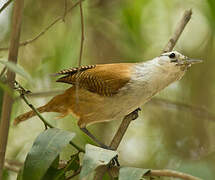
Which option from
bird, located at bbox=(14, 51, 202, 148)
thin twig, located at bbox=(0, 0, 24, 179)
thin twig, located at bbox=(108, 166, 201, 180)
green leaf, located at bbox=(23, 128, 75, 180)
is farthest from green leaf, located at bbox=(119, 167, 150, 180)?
bird, located at bbox=(14, 51, 202, 148)

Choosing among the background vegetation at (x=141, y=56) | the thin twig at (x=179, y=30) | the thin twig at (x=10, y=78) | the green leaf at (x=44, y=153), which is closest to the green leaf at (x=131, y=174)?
the green leaf at (x=44, y=153)

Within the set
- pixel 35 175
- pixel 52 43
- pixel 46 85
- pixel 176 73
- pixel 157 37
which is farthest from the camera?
pixel 157 37

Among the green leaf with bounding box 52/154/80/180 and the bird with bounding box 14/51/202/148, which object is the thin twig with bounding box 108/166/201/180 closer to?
the green leaf with bounding box 52/154/80/180

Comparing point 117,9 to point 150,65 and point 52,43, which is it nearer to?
point 52,43

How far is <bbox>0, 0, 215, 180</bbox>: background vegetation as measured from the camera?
2.85 m

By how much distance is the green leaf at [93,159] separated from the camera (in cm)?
115

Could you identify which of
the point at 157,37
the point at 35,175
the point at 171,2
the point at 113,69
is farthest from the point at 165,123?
the point at 35,175

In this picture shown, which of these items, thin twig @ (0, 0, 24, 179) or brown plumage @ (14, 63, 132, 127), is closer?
thin twig @ (0, 0, 24, 179)

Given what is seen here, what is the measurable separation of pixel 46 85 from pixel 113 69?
0.63 meters

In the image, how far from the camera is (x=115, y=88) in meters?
2.15

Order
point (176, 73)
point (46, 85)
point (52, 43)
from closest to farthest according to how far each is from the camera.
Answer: point (176, 73), point (46, 85), point (52, 43)

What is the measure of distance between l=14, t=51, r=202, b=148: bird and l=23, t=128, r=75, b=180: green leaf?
2.54 feet

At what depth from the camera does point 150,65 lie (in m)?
2.25

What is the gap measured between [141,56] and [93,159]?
1825 millimetres
